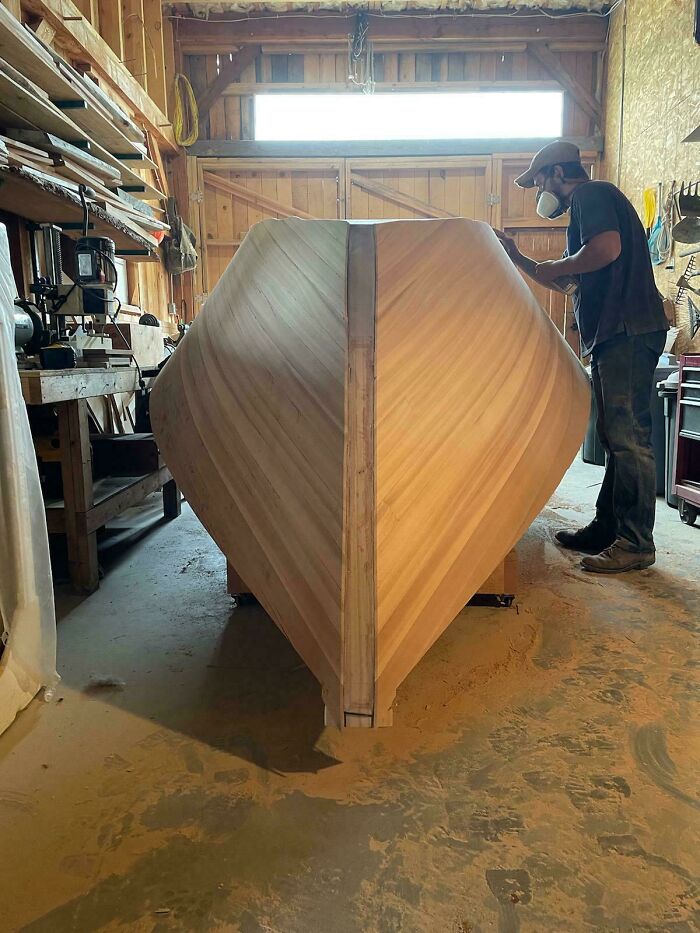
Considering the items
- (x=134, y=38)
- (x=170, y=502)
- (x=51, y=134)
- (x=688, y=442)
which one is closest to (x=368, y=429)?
(x=170, y=502)

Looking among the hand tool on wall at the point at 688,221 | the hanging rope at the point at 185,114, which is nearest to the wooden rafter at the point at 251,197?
the hanging rope at the point at 185,114

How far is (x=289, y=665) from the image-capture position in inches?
71.3

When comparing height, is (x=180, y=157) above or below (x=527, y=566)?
above

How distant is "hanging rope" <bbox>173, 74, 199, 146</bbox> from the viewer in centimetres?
695

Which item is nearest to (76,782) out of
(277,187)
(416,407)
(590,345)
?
(416,407)

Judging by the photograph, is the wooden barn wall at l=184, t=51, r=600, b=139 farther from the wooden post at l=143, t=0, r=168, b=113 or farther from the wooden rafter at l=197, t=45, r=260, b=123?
the wooden post at l=143, t=0, r=168, b=113

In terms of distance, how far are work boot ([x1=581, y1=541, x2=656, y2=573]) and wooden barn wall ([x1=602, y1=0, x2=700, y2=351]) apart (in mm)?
2890

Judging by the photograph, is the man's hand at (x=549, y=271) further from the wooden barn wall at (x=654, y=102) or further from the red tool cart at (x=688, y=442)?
the wooden barn wall at (x=654, y=102)

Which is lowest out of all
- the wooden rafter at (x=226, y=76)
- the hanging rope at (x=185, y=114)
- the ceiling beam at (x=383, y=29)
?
the hanging rope at (x=185, y=114)

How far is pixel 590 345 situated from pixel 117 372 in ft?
6.28

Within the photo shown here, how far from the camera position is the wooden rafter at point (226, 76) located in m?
7.12

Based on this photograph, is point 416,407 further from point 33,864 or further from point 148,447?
point 148,447

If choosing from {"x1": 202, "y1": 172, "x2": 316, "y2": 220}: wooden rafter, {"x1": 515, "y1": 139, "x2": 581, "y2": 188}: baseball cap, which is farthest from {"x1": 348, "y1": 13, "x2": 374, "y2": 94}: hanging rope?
{"x1": 515, "y1": 139, "x2": 581, "y2": 188}: baseball cap

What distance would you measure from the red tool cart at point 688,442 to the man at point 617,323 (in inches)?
32.0
